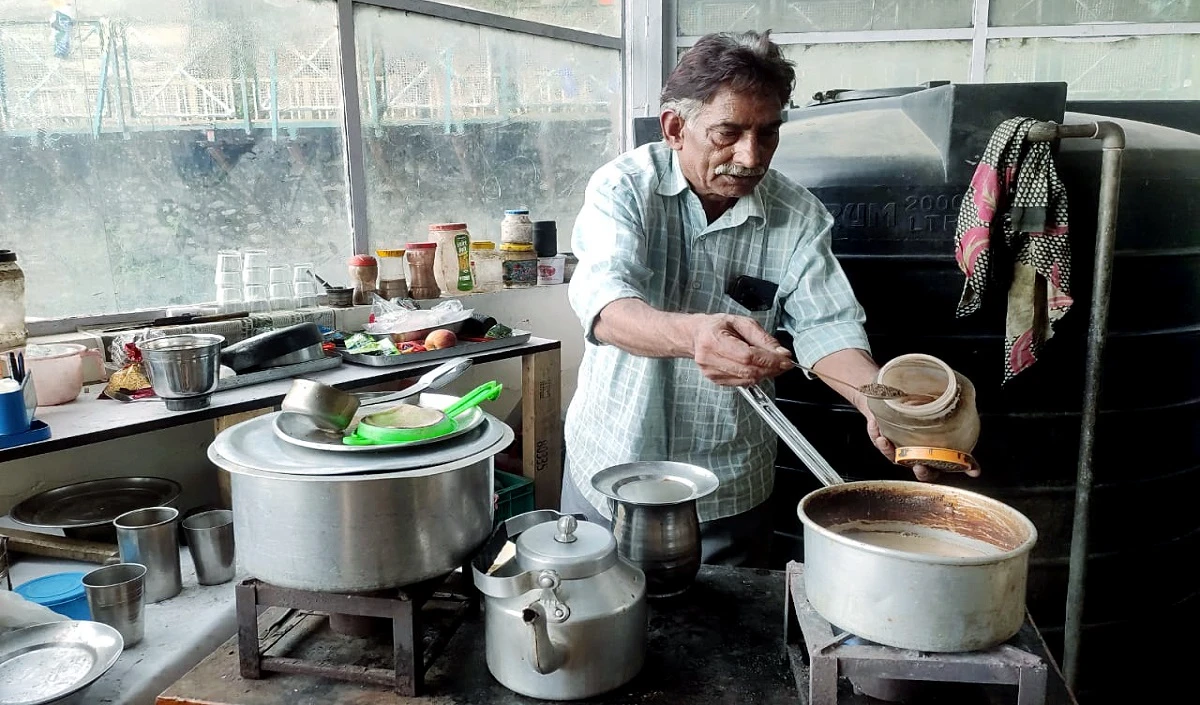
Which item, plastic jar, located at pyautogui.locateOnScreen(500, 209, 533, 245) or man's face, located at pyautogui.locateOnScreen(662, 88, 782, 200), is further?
plastic jar, located at pyautogui.locateOnScreen(500, 209, 533, 245)

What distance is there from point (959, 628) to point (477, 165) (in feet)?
10.5

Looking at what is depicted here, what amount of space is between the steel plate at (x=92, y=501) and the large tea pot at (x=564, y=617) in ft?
4.93

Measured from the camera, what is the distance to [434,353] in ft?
8.91

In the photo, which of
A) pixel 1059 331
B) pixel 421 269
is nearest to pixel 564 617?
pixel 1059 331

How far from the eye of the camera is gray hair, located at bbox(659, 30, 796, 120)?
168 cm

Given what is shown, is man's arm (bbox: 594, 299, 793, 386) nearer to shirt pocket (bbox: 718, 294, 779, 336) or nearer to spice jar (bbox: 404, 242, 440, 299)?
shirt pocket (bbox: 718, 294, 779, 336)

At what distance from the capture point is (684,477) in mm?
1429

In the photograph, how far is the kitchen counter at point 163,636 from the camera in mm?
1561

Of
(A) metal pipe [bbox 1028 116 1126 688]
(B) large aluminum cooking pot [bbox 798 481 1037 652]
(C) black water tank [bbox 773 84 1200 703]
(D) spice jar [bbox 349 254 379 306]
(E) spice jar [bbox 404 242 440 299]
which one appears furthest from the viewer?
(E) spice jar [bbox 404 242 440 299]

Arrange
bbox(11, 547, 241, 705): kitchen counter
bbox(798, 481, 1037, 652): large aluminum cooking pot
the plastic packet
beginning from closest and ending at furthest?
1. bbox(798, 481, 1037, 652): large aluminum cooking pot
2. bbox(11, 547, 241, 705): kitchen counter
3. the plastic packet

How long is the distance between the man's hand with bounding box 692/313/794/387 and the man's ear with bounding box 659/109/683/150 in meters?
0.55

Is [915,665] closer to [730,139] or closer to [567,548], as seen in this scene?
[567,548]

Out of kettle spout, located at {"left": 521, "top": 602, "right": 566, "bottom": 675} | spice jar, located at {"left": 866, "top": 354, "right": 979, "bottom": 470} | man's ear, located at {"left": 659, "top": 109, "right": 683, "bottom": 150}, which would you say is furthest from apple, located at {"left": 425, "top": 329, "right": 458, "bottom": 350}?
kettle spout, located at {"left": 521, "top": 602, "right": 566, "bottom": 675}

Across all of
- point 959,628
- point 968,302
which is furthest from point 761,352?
point 968,302
